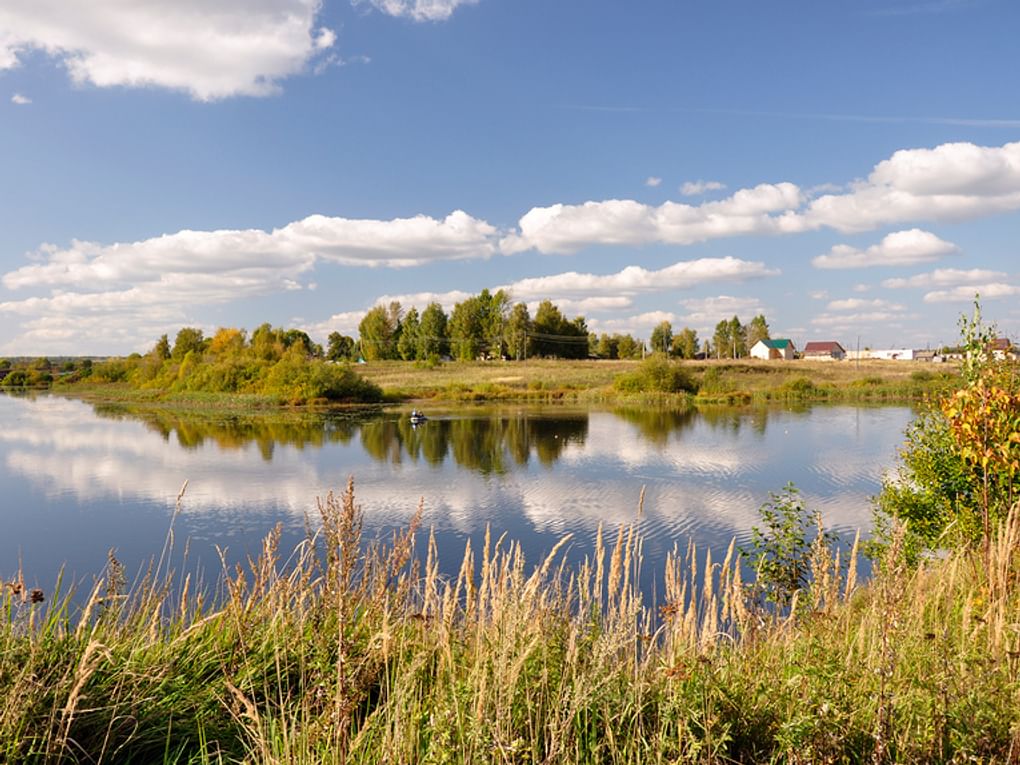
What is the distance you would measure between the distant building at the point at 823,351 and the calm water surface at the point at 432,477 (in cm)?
8162

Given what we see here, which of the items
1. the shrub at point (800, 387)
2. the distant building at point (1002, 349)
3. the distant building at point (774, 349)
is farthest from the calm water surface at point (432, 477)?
the distant building at point (774, 349)

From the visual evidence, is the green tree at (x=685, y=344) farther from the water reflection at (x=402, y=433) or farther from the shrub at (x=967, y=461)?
the shrub at (x=967, y=461)

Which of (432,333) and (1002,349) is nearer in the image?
(1002,349)

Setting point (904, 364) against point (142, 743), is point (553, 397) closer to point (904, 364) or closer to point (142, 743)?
point (904, 364)

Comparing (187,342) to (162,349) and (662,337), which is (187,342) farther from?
(662,337)

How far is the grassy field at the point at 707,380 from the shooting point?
179 ft

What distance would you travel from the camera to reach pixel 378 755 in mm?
3107

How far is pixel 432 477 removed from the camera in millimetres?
22016

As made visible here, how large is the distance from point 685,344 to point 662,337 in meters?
3.44

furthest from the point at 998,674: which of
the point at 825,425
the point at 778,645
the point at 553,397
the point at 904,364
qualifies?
the point at 904,364

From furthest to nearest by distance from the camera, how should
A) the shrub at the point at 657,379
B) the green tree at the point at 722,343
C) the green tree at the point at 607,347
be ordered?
the green tree at the point at 722,343, the green tree at the point at 607,347, the shrub at the point at 657,379

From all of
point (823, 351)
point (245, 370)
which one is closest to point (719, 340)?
point (823, 351)

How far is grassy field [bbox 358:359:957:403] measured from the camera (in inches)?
2148

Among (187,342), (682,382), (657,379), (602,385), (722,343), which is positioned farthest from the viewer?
(722,343)
